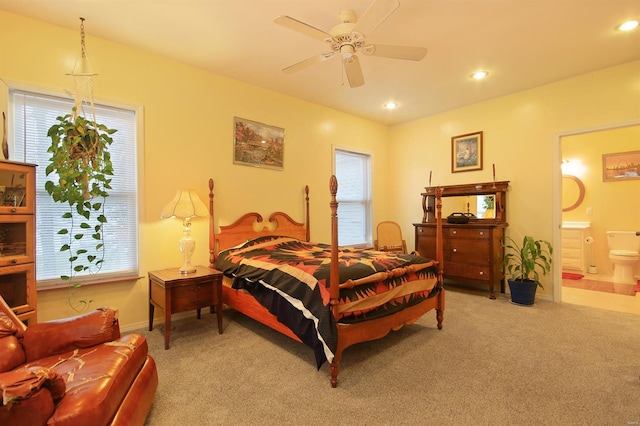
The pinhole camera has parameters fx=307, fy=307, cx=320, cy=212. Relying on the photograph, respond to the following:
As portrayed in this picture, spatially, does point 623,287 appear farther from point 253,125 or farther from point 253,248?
point 253,125

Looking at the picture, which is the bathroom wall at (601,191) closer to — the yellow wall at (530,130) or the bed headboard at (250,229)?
A: the yellow wall at (530,130)

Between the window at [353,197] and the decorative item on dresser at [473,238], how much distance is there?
93 cm

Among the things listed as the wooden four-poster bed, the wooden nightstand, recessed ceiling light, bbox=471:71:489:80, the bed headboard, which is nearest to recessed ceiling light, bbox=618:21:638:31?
recessed ceiling light, bbox=471:71:489:80

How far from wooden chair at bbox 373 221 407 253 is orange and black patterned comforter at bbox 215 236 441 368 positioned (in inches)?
81.2

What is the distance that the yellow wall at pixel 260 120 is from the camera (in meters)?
2.70

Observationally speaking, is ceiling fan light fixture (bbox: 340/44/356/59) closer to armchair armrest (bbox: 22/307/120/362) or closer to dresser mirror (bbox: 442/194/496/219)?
armchair armrest (bbox: 22/307/120/362)

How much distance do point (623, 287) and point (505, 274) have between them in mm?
1999

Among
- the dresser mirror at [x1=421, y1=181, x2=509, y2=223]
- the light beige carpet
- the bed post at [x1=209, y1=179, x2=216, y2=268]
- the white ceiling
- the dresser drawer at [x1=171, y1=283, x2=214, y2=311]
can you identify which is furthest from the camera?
the dresser mirror at [x1=421, y1=181, x2=509, y2=223]

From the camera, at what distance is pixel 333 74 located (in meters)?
3.54

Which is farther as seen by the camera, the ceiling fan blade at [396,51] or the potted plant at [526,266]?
the potted plant at [526,266]

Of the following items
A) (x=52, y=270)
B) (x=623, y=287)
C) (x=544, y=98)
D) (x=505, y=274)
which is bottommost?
(x=623, y=287)

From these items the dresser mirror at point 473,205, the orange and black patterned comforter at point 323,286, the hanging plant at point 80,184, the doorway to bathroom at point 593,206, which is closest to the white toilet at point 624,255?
the doorway to bathroom at point 593,206

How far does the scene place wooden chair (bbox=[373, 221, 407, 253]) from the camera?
16.6 ft

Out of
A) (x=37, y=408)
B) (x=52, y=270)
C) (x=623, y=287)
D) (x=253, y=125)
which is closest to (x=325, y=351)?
(x=37, y=408)
